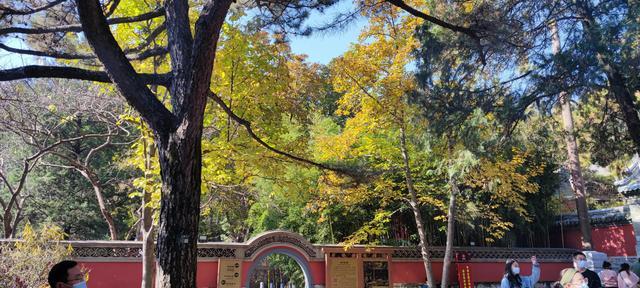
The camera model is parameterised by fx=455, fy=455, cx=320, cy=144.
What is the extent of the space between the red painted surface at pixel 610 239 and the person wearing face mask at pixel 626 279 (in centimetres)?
842

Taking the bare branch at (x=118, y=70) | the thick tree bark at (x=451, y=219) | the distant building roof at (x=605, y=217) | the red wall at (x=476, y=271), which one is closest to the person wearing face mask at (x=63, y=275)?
the bare branch at (x=118, y=70)

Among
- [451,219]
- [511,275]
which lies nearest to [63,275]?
[511,275]

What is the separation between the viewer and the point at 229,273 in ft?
33.6

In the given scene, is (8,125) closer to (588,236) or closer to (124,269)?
(124,269)

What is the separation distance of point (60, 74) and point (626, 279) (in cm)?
753

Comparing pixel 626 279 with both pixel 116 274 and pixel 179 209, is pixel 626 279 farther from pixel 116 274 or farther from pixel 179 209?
pixel 116 274

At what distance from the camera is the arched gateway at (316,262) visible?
9352mm

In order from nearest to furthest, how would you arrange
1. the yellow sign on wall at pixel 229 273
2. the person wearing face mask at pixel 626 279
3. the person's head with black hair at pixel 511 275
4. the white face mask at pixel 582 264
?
the white face mask at pixel 582 264 → the person's head with black hair at pixel 511 275 → the person wearing face mask at pixel 626 279 → the yellow sign on wall at pixel 229 273

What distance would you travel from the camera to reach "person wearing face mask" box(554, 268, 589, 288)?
5859 millimetres

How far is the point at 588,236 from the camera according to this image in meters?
14.1

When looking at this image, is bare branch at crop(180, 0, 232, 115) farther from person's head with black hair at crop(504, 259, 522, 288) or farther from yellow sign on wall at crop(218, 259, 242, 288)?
yellow sign on wall at crop(218, 259, 242, 288)

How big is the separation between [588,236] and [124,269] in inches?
521

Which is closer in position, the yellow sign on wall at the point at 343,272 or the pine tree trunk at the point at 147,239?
the pine tree trunk at the point at 147,239

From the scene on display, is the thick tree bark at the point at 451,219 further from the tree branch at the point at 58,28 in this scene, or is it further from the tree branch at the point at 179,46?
the tree branch at the point at 179,46
